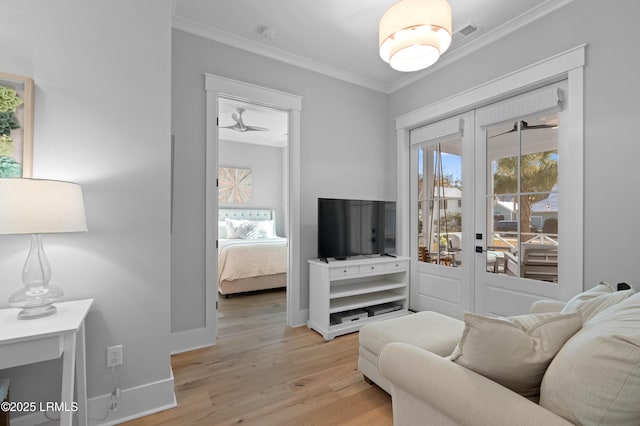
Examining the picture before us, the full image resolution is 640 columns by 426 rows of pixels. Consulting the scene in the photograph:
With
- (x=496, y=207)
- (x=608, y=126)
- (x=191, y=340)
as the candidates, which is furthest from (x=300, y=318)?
(x=608, y=126)

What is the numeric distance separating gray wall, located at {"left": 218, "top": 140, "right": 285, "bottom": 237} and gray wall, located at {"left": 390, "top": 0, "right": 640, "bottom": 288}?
17.8 ft

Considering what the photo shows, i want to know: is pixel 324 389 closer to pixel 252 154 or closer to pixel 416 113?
pixel 416 113

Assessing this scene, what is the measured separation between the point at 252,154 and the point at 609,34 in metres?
5.86

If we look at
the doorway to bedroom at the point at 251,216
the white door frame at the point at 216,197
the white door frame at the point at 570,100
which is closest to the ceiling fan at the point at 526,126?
the white door frame at the point at 570,100

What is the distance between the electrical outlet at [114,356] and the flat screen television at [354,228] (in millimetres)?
1886

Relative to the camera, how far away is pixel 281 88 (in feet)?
10.8

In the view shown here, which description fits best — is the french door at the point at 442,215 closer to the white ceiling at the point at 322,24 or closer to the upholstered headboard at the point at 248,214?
the white ceiling at the point at 322,24

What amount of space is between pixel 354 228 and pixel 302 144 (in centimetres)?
111

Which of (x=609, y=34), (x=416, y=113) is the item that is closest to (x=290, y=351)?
(x=416, y=113)

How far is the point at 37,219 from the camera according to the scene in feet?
4.38

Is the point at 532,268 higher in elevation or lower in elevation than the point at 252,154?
lower

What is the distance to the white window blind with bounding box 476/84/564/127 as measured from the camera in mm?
2512

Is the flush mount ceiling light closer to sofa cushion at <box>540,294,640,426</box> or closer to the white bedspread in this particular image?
sofa cushion at <box>540,294,640,426</box>

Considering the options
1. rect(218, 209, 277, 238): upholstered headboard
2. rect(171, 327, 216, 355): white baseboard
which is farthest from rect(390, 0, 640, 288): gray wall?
rect(218, 209, 277, 238): upholstered headboard
